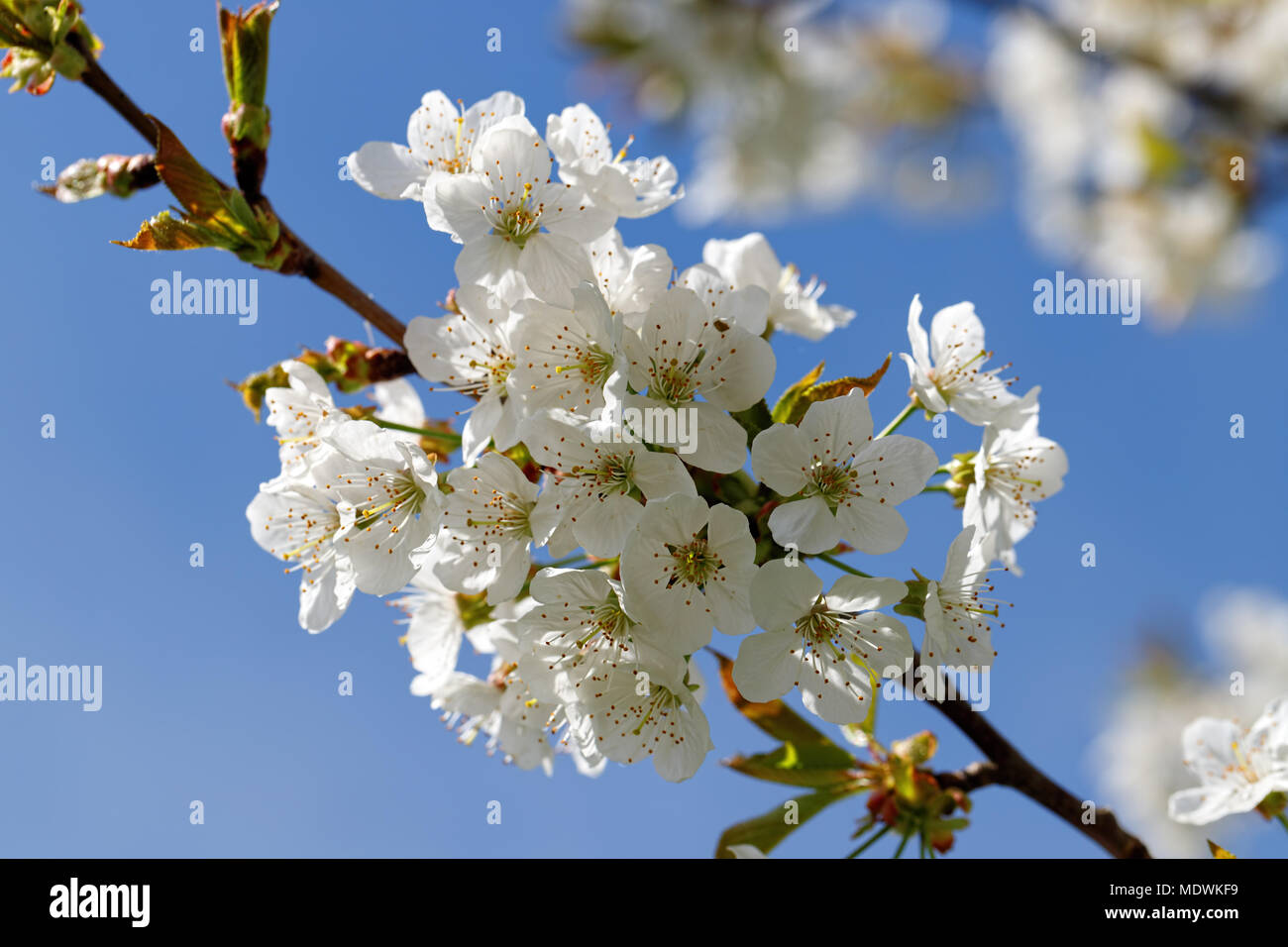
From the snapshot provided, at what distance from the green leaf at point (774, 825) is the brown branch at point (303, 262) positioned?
1.19 meters

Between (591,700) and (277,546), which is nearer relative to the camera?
(591,700)

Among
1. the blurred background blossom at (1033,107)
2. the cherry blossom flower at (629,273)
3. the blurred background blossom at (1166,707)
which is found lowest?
the blurred background blossom at (1166,707)

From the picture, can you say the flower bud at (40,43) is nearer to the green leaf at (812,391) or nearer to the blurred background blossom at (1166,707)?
the green leaf at (812,391)

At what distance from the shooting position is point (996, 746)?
1812mm

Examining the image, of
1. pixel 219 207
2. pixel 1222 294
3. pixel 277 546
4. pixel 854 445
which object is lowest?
pixel 277 546

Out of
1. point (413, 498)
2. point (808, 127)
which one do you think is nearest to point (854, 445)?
point (413, 498)

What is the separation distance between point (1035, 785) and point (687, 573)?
95 centimetres

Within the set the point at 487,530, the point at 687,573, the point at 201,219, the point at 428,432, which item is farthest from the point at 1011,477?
the point at 201,219

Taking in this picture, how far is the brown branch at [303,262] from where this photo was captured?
1491 mm

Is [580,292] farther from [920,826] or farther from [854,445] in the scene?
[920,826]

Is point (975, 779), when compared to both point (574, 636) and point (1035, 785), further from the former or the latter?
point (574, 636)

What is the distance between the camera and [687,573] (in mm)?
1368

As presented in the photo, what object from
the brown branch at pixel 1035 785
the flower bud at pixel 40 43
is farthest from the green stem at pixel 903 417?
the flower bud at pixel 40 43
